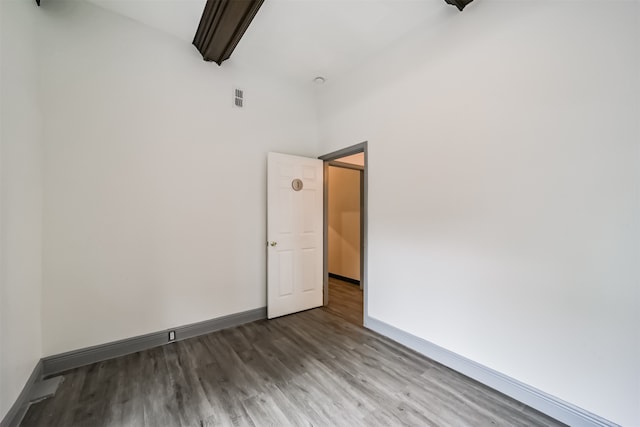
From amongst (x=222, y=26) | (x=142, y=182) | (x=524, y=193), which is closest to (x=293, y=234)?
(x=142, y=182)

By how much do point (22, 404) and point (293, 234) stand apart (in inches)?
101

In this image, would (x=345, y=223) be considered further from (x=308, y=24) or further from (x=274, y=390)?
(x=274, y=390)

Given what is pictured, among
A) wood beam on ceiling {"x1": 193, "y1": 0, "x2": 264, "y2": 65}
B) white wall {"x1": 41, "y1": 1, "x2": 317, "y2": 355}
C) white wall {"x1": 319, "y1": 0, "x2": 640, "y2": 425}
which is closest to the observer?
white wall {"x1": 319, "y1": 0, "x2": 640, "y2": 425}

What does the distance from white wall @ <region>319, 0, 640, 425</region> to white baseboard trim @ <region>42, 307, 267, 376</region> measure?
187 cm

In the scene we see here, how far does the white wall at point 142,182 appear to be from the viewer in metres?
2.11

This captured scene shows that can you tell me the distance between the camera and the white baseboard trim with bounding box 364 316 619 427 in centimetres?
157

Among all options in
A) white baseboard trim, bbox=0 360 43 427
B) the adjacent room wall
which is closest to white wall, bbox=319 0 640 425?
the adjacent room wall

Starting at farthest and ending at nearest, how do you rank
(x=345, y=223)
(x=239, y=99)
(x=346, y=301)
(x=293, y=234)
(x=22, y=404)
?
1. (x=345, y=223)
2. (x=346, y=301)
3. (x=293, y=234)
4. (x=239, y=99)
5. (x=22, y=404)

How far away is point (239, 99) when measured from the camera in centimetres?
305

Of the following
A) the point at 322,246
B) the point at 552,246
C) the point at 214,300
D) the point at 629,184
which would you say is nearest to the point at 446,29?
the point at 629,184

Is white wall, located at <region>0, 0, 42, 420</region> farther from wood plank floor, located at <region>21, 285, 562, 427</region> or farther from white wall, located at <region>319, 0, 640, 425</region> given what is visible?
white wall, located at <region>319, 0, 640, 425</region>

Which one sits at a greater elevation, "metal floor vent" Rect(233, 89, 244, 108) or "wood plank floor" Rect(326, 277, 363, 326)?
"metal floor vent" Rect(233, 89, 244, 108)

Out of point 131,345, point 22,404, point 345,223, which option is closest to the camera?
point 22,404

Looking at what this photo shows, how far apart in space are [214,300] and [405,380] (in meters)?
2.12
